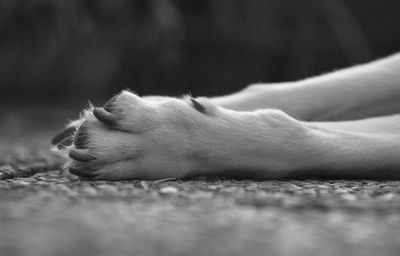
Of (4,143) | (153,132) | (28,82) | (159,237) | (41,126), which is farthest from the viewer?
(28,82)

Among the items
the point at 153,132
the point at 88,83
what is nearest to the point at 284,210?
the point at 153,132

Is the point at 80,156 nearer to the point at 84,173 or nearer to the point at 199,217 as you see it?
the point at 84,173

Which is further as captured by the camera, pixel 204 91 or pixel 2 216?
pixel 204 91

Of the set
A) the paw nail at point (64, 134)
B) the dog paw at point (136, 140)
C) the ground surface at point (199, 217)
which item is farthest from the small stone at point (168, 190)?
the paw nail at point (64, 134)

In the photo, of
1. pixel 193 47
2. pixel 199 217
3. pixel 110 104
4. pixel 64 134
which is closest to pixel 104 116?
pixel 110 104

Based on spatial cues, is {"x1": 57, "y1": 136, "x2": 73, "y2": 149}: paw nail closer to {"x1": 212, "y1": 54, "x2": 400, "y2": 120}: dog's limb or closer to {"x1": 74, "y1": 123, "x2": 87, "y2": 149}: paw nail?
{"x1": 74, "y1": 123, "x2": 87, "y2": 149}: paw nail

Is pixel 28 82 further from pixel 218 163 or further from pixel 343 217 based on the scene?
pixel 343 217

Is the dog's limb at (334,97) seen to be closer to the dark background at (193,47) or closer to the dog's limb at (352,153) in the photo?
the dog's limb at (352,153)
